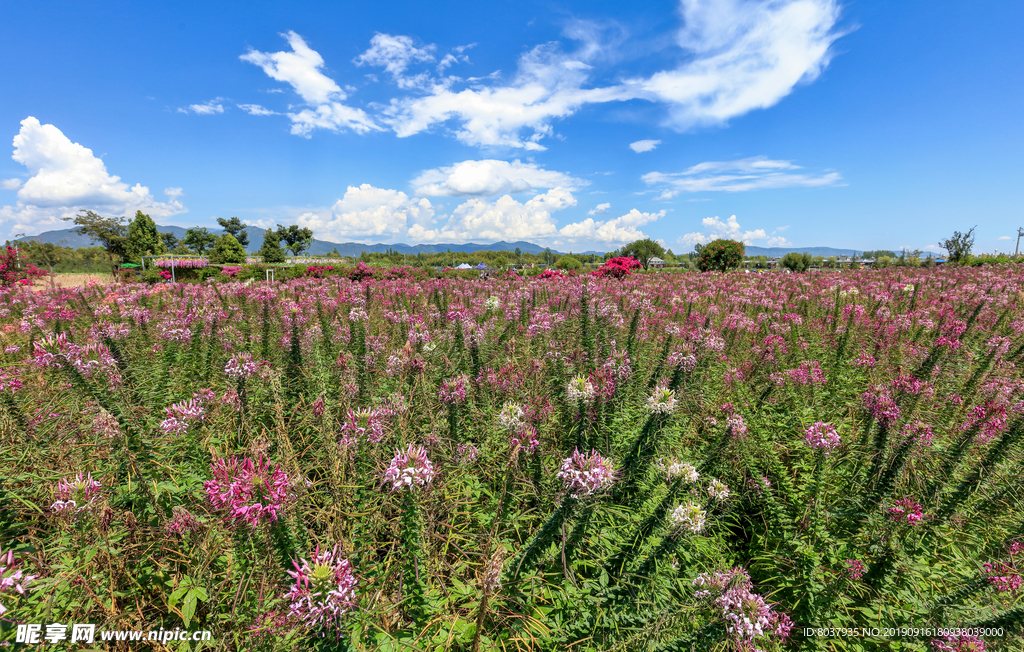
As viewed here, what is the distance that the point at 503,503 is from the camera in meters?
2.80

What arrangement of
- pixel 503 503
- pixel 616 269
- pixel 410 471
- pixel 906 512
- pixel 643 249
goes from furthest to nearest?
pixel 643 249, pixel 616 269, pixel 503 503, pixel 906 512, pixel 410 471

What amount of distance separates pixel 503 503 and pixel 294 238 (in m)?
92.3

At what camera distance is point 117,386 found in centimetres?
287

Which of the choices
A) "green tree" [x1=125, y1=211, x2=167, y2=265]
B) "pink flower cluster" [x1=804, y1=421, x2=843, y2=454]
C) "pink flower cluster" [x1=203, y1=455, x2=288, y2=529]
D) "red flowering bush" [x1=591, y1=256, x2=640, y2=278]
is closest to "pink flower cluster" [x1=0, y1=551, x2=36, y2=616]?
"pink flower cluster" [x1=203, y1=455, x2=288, y2=529]

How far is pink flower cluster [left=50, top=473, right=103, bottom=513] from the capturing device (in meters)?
2.29

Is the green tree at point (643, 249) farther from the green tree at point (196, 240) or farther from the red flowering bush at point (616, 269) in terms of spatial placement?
the green tree at point (196, 240)

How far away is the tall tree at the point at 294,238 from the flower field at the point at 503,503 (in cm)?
8641

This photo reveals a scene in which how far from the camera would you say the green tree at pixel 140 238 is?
153 ft

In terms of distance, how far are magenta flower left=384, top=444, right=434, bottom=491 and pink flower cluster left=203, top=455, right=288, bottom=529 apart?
494mm

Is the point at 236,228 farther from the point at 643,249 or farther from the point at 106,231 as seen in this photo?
the point at 643,249

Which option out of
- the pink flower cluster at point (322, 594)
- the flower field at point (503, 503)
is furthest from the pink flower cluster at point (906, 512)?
the pink flower cluster at point (322, 594)

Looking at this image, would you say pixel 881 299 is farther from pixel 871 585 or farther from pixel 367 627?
pixel 367 627

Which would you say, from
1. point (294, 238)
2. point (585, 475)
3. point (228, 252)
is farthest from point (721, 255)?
point (294, 238)

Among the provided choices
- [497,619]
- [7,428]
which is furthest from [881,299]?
[7,428]
